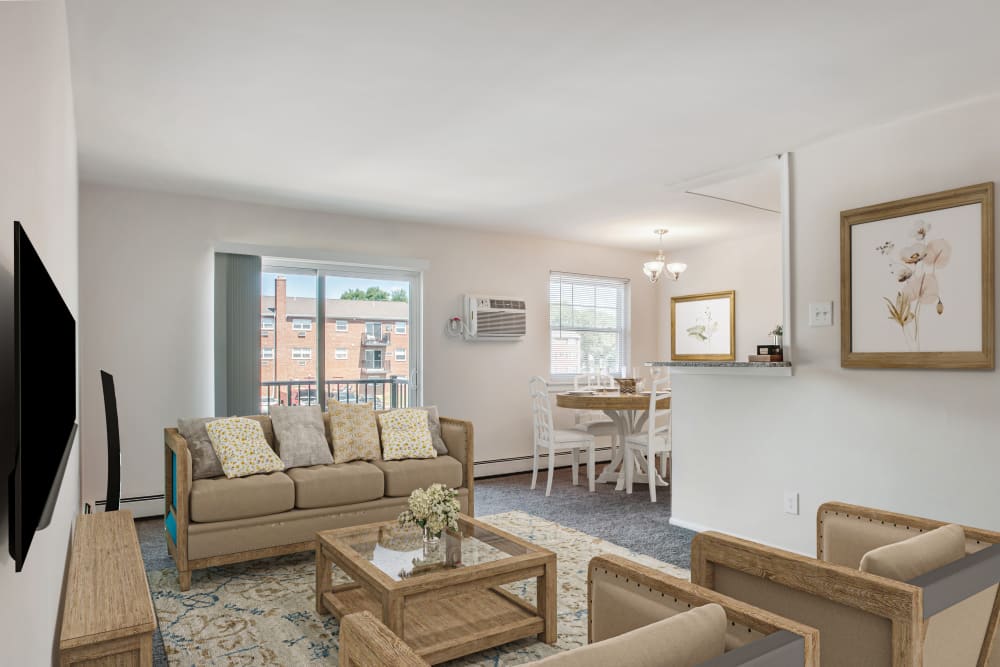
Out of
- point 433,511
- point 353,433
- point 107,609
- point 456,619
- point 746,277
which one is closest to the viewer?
point 107,609

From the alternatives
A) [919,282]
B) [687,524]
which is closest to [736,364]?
[919,282]

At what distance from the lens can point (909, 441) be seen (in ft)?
10.8

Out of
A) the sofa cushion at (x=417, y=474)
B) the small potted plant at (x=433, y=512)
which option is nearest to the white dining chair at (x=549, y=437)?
the sofa cushion at (x=417, y=474)

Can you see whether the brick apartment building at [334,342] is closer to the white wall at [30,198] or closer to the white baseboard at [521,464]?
the white baseboard at [521,464]

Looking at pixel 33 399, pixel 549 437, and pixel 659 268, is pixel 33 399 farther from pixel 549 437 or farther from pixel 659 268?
pixel 659 268

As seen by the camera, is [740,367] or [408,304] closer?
[740,367]

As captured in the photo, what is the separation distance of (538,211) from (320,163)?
210 cm

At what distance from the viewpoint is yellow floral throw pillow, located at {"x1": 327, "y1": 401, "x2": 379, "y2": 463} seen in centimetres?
428

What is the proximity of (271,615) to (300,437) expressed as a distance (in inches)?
52.9

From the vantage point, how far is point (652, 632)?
1.12 metres

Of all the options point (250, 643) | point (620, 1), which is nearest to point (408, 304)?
point (250, 643)

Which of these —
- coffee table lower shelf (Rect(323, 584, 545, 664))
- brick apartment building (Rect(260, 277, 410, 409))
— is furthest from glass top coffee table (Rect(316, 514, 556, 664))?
brick apartment building (Rect(260, 277, 410, 409))

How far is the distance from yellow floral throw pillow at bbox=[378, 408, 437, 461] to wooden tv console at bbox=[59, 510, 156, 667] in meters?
1.97

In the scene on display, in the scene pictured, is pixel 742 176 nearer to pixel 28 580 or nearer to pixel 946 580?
pixel 946 580
